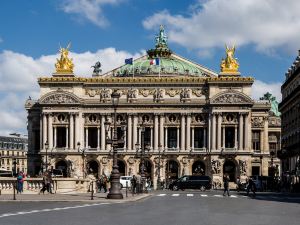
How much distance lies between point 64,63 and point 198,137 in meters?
30.3

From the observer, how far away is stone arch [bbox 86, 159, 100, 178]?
456ft

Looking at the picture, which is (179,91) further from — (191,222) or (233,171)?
Result: (191,222)

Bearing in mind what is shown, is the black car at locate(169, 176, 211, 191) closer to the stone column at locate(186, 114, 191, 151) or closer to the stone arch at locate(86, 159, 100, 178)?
the stone column at locate(186, 114, 191, 151)

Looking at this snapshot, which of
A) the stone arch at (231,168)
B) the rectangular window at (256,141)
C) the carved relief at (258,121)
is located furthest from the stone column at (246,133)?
the rectangular window at (256,141)

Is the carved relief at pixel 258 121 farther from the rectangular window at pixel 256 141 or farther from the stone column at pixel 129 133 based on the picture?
the stone column at pixel 129 133

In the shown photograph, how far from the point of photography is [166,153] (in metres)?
138

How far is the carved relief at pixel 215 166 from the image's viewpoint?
13388cm

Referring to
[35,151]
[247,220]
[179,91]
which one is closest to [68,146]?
[35,151]

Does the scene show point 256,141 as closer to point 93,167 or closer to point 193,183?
point 93,167

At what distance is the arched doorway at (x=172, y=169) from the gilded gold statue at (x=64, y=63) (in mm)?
26988

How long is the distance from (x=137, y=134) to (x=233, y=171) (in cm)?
1993

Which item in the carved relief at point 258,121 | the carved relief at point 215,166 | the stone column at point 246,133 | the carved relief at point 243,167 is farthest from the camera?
the carved relief at point 258,121

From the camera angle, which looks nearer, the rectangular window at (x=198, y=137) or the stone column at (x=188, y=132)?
the stone column at (x=188, y=132)

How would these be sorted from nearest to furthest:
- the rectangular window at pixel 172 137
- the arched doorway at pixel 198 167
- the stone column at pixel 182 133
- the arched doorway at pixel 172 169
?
the arched doorway at pixel 198 167 < the arched doorway at pixel 172 169 < the stone column at pixel 182 133 < the rectangular window at pixel 172 137
